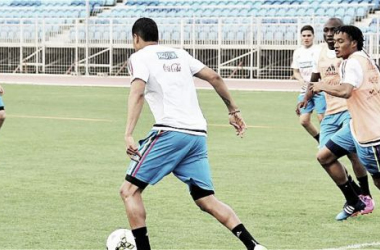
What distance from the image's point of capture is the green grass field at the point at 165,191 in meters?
8.97

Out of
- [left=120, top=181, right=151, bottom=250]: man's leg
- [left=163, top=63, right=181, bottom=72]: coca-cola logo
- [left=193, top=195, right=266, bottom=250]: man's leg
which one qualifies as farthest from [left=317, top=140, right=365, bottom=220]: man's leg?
[left=120, top=181, right=151, bottom=250]: man's leg

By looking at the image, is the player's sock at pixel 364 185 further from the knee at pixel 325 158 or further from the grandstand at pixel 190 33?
the grandstand at pixel 190 33

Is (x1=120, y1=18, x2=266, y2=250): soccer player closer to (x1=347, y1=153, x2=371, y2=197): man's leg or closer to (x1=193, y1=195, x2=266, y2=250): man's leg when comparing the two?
(x1=193, y1=195, x2=266, y2=250): man's leg

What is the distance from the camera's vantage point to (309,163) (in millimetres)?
14578

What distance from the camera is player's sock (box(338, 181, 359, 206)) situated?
33.1 ft

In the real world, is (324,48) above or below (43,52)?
above

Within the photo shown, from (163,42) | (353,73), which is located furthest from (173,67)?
(163,42)

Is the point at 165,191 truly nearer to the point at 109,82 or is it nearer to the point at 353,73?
the point at 353,73

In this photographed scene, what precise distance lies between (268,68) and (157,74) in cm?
2906

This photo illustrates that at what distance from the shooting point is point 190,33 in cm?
3747

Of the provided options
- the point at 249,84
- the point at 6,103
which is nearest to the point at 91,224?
the point at 6,103

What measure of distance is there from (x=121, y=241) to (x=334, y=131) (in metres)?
4.00

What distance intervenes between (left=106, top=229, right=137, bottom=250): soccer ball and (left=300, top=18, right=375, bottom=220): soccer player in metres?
2.90

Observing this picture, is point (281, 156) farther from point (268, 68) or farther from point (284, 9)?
point (284, 9)
